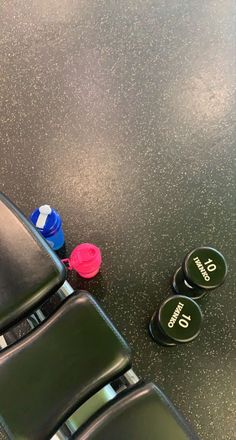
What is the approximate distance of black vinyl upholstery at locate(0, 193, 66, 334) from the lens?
0.93 meters

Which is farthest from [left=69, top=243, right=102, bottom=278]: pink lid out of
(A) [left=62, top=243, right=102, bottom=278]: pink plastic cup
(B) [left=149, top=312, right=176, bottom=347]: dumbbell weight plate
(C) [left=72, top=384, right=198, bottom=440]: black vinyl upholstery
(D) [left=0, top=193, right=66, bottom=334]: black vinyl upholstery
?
(C) [left=72, top=384, right=198, bottom=440]: black vinyl upholstery

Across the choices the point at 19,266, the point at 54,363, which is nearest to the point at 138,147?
the point at 19,266

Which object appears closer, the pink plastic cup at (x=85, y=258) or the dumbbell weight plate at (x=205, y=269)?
the dumbbell weight plate at (x=205, y=269)

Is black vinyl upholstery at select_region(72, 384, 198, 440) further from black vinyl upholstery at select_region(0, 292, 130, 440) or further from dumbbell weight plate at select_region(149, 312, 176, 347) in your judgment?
dumbbell weight plate at select_region(149, 312, 176, 347)

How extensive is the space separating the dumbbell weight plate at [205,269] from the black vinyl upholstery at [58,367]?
364 mm

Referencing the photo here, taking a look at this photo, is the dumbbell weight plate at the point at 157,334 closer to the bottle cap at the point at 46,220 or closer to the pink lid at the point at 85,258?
the pink lid at the point at 85,258

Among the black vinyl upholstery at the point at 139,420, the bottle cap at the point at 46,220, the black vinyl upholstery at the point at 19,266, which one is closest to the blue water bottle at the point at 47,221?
the bottle cap at the point at 46,220

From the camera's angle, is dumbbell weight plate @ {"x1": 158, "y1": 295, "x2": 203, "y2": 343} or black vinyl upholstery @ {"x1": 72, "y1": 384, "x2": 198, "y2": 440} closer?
black vinyl upholstery @ {"x1": 72, "y1": 384, "x2": 198, "y2": 440}

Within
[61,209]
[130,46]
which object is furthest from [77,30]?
[61,209]

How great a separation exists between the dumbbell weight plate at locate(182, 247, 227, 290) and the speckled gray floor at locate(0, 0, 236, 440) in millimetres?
249

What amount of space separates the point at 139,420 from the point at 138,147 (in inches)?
41.6

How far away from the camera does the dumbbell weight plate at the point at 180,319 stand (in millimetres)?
1179

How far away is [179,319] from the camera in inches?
47.0

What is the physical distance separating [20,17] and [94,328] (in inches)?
60.0
